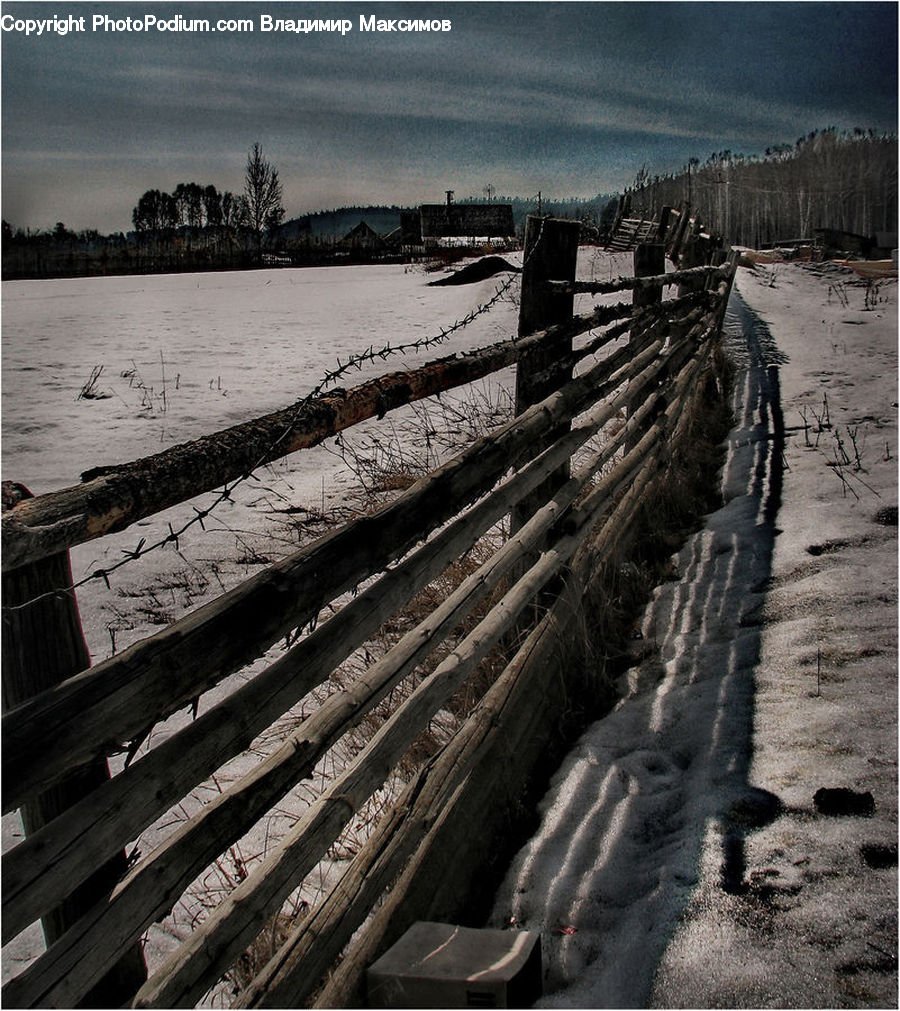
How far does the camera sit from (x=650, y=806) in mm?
2260

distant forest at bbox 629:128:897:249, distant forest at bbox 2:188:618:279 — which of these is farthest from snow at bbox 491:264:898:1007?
distant forest at bbox 629:128:897:249

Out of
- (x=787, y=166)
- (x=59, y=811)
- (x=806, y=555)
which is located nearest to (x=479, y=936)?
(x=59, y=811)

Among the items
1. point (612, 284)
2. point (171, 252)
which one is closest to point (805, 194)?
point (171, 252)

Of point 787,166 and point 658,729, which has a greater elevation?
point 787,166

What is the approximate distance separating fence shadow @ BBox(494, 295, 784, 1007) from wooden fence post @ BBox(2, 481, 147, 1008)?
3.52ft

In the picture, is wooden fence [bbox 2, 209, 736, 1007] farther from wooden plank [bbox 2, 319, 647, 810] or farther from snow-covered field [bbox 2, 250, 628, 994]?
snow-covered field [bbox 2, 250, 628, 994]

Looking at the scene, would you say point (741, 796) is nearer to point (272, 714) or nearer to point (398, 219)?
point (272, 714)

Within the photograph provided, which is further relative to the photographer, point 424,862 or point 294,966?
point 424,862

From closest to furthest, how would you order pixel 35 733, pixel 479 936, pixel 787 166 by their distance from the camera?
pixel 35 733
pixel 479 936
pixel 787 166

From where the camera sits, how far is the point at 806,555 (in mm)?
3748

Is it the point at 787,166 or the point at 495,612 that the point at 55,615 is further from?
the point at 787,166

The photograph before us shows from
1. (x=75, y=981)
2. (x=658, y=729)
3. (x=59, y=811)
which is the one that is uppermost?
(x=59, y=811)

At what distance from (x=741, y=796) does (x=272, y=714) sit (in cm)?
149

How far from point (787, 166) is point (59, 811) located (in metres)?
123
